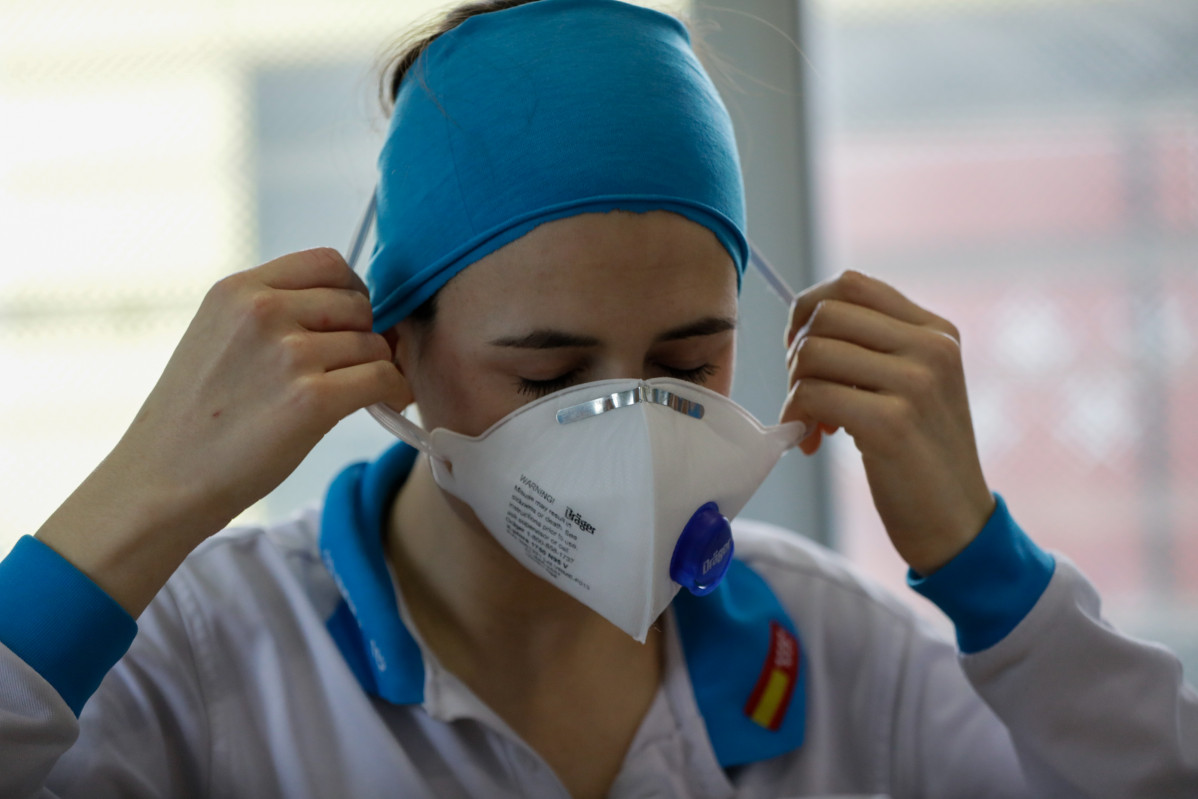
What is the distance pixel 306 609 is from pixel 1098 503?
1.58m

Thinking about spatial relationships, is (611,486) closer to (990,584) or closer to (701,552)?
(701,552)

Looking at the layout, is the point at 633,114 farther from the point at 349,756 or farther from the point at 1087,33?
the point at 1087,33

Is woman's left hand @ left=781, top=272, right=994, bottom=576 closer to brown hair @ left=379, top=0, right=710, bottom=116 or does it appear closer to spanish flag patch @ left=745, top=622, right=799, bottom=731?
spanish flag patch @ left=745, top=622, right=799, bottom=731

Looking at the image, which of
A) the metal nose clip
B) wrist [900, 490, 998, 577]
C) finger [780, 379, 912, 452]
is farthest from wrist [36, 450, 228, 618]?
wrist [900, 490, 998, 577]

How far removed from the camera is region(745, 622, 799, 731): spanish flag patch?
4.00 ft

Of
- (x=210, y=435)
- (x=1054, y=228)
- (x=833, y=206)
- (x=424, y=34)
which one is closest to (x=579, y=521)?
(x=210, y=435)

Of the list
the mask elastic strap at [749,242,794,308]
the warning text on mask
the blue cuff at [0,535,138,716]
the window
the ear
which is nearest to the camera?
the blue cuff at [0,535,138,716]

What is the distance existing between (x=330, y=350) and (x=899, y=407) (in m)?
0.63

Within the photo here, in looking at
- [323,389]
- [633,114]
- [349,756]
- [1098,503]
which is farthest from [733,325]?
[1098,503]

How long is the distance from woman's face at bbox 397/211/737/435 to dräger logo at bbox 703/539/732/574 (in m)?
0.19

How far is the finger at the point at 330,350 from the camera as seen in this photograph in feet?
2.99

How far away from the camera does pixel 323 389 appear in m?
0.91

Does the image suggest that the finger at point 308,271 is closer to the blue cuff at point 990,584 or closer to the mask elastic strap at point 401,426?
the mask elastic strap at point 401,426

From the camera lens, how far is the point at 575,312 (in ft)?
3.08
